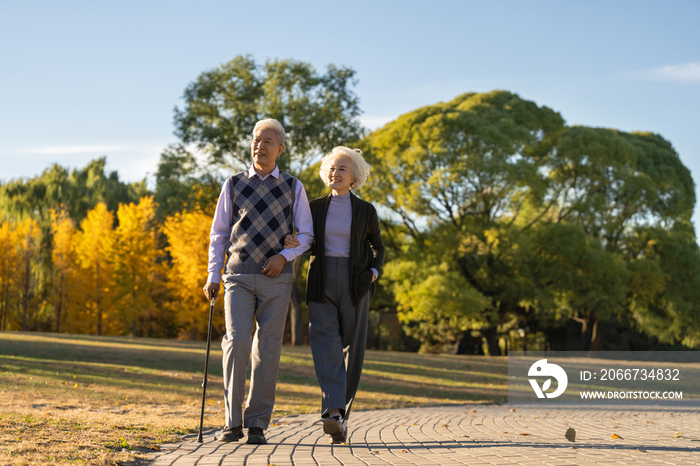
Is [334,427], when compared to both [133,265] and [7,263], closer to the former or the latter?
[133,265]

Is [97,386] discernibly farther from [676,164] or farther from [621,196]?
[676,164]

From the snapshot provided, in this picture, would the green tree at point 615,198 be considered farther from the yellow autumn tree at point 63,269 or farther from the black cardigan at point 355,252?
the yellow autumn tree at point 63,269

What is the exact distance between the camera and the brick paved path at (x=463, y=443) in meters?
3.93

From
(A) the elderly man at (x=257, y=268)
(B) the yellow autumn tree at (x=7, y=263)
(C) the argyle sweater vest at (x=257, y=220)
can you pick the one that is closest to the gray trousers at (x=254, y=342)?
(A) the elderly man at (x=257, y=268)

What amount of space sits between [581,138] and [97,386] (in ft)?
78.2

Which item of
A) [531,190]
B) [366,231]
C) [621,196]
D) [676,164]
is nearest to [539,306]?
[531,190]

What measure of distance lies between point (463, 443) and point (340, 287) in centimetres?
157

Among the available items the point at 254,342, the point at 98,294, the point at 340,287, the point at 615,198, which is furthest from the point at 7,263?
the point at 340,287

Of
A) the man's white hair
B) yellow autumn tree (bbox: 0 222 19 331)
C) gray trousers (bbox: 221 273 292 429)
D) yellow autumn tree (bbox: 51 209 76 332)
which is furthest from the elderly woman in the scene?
yellow autumn tree (bbox: 0 222 19 331)

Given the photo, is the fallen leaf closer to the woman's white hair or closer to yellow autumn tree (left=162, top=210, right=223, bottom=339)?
the woman's white hair

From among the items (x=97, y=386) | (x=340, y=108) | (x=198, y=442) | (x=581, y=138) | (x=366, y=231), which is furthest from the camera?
(x=581, y=138)

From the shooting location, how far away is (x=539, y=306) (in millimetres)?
25828

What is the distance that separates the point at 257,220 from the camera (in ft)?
14.9

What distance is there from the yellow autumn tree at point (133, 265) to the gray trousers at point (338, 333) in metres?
29.3
